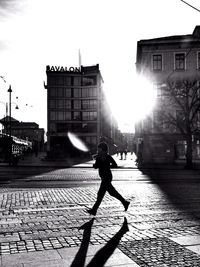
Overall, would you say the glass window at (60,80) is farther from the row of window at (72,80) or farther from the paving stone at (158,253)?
the paving stone at (158,253)

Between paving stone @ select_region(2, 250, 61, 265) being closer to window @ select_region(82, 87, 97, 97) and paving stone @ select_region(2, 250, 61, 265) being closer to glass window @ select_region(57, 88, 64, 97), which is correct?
glass window @ select_region(57, 88, 64, 97)

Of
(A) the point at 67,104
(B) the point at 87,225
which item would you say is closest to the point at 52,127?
(A) the point at 67,104

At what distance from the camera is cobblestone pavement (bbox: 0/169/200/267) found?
16.1 ft

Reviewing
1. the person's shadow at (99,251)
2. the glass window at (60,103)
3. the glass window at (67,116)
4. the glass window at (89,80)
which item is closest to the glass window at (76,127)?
the glass window at (67,116)

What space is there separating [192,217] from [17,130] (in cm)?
12743

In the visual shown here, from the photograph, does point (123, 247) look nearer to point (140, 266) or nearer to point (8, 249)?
point (140, 266)

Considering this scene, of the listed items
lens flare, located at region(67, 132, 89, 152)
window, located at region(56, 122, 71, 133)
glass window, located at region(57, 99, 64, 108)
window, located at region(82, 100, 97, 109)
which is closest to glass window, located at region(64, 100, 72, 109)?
glass window, located at region(57, 99, 64, 108)

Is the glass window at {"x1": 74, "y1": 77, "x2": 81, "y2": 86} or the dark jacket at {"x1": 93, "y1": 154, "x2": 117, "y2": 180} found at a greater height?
the glass window at {"x1": 74, "y1": 77, "x2": 81, "y2": 86}

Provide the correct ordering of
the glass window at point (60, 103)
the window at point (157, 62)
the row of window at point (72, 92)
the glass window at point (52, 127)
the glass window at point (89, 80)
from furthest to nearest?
the glass window at point (89, 80) < the glass window at point (60, 103) < the row of window at point (72, 92) < the glass window at point (52, 127) < the window at point (157, 62)

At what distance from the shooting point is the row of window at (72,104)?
68125 mm

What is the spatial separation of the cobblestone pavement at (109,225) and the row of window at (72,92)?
58.1m

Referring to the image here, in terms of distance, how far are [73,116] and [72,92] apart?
16.2 ft

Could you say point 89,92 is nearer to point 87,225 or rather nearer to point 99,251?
point 87,225

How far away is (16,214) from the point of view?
778 cm
